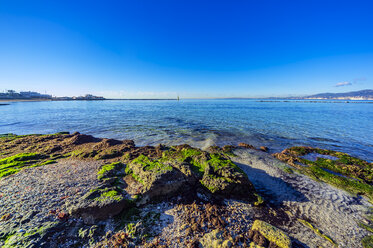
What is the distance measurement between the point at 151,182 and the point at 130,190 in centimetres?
141

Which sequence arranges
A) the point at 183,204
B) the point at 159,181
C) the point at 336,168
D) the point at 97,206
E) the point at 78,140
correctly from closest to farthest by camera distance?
1. the point at 97,206
2. the point at 183,204
3. the point at 159,181
4. the point at 336,168
5. the point at 78,140

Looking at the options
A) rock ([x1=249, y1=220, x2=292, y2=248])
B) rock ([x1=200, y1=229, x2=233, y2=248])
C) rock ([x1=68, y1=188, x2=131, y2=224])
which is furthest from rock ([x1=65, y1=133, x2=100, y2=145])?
rock ([x1=249, y1=220, x2=292, y2=248])

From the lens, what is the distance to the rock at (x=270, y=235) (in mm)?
4938

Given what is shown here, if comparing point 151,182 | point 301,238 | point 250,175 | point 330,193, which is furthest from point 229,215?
point 330,193

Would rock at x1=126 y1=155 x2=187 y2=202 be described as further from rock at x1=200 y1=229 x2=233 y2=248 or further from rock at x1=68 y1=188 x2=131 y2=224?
rock at x1=200 y1=229 x2=233 y2=248

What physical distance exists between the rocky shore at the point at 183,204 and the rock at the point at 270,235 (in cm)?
3

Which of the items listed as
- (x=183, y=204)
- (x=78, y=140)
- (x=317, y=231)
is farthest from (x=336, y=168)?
(x=78, y=140)

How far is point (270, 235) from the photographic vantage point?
203 inches

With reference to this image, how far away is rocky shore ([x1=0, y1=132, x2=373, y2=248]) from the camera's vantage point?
506cm

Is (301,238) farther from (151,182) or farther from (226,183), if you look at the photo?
(151,182)

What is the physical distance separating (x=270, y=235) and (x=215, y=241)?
2152 mm

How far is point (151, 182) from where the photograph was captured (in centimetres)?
711

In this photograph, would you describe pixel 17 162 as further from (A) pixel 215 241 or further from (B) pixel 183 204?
(A) pixel 215 241

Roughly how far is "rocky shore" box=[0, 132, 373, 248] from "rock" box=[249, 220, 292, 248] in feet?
0.10
